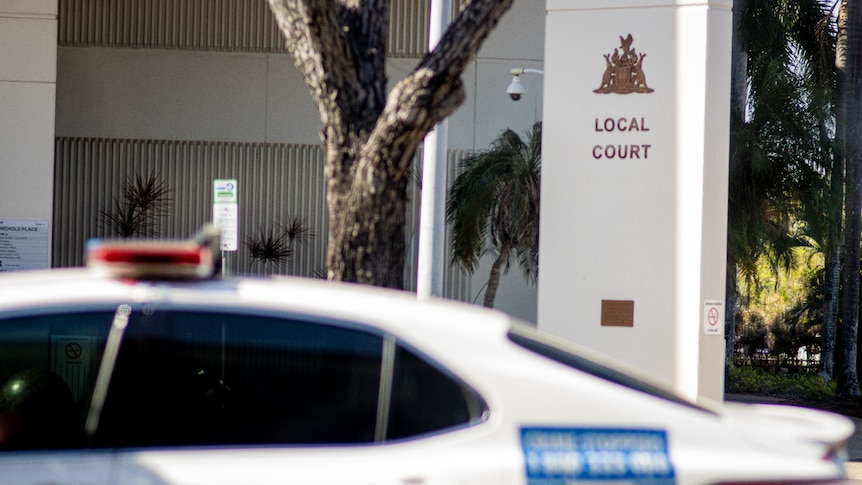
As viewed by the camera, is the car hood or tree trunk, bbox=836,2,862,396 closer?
the car hood

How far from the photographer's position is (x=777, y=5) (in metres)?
19.7

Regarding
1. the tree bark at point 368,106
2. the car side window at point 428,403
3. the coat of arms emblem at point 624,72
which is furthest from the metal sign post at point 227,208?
the car side window at point 428,403

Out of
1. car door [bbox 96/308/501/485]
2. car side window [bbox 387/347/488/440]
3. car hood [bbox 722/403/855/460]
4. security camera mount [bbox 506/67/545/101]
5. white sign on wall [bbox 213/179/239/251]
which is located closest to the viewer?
car door [bbox 96/308/501/485]

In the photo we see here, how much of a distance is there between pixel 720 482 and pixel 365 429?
101 centimetres

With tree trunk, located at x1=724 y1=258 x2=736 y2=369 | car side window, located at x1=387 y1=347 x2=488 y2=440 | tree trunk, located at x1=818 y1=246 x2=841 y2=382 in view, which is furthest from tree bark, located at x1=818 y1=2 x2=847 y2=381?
car side window, located at x1=387 y1=347 x2=488 y2=440

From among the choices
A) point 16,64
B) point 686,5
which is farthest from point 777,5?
point 16,64

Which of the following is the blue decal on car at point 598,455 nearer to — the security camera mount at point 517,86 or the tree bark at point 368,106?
the tree bark at point 368,106

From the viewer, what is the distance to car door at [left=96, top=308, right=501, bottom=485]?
8.87 feet

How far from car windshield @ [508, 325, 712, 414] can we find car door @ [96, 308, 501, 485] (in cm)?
33

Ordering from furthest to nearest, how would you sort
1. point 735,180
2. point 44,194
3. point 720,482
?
point 735,180 < point 44,194 < point 720,482

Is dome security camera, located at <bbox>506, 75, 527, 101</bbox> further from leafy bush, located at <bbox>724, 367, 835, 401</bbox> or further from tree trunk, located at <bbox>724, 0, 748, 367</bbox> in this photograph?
leafy bush, located at <bbox>724, 367, 835, 401</bbox>

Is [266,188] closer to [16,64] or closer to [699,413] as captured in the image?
[16,64]

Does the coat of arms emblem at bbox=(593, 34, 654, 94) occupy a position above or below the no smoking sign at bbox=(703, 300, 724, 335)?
above

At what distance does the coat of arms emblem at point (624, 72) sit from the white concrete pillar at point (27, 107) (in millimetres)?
10257
